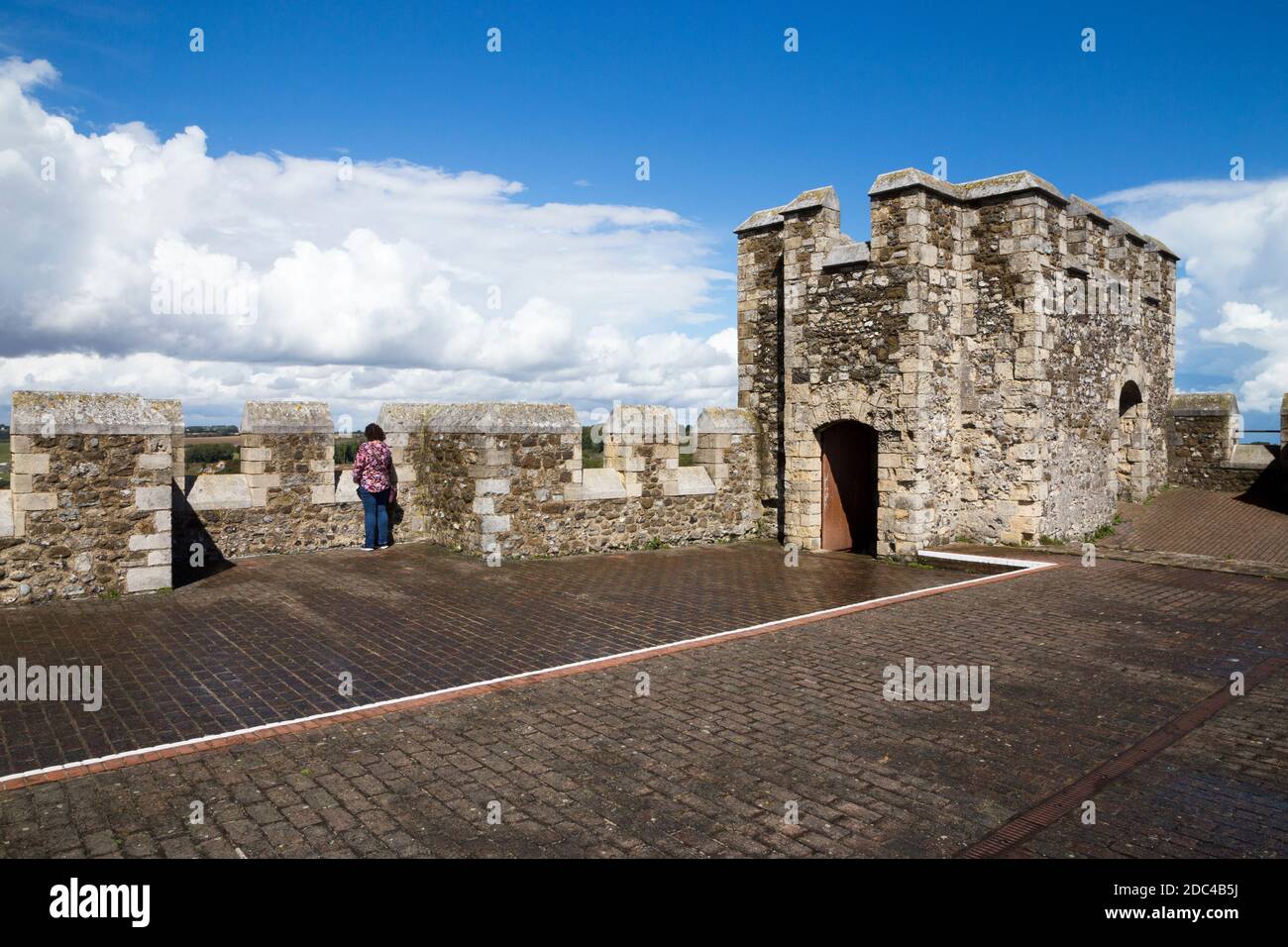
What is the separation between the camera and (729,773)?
4.98 m

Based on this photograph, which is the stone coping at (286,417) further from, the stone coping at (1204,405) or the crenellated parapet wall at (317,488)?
the stone coping at (1204,405)

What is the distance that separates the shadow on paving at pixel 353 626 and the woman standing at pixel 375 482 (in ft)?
1.42

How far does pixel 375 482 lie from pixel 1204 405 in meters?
17.5

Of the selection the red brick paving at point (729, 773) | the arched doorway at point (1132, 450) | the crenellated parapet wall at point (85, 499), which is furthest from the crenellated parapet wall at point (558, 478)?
the arched doorway at point (1132, 450)

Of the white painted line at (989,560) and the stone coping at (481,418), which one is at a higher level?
the stone coping at (481,418)

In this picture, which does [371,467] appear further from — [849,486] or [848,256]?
[848,256]

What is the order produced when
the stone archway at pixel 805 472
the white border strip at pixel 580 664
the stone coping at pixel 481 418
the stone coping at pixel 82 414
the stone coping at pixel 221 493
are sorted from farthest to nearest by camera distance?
the stone archway at pixel 805 472 → the stone coping at pixel 481 418 → the stone coping at pixel 221 493 → the stone coping at pixel 82 414 → the white border strip at pixel 580 664

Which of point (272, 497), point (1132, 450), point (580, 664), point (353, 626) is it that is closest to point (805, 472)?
point (580, 664)

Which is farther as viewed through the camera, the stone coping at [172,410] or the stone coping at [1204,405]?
the stone coping at [1204,405]

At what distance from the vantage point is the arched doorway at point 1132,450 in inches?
698

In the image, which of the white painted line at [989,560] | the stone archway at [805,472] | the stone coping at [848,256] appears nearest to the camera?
the white painted line at [989,560]

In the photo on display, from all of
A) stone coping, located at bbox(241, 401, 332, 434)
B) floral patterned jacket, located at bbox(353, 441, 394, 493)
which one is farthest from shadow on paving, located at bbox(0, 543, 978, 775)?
stone coping, located at bbox(241, 401, 332, 434)
